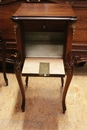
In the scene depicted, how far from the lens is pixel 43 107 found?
1.14 meters

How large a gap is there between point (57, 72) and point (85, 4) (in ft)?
2.08

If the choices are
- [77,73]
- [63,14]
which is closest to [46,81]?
[77,73]

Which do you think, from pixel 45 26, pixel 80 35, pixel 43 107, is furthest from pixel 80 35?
pixel 43 107

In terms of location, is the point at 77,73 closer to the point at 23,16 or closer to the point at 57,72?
the point at 57,72

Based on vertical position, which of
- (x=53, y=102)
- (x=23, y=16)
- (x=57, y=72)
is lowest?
(x=53, y=102)

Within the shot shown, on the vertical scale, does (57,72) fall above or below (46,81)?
above

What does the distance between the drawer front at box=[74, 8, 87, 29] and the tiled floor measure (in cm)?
57

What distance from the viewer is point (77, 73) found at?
Result: 1549 millimetres

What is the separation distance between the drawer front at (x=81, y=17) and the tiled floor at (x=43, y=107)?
573 millimetres

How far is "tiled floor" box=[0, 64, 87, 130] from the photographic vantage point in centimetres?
100

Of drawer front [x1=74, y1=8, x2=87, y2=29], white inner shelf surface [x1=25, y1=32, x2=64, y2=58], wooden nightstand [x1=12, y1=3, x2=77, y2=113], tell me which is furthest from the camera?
drawer front [x1=74, y1=8, x2=87, y2=29]

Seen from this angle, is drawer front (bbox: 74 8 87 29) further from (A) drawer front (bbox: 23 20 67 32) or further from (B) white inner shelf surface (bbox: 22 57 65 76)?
(B) white inner shelf surface (bbox: 22 57 65 76)

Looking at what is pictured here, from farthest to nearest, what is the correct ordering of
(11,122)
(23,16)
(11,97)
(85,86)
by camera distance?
(85,86) → (11,97) → (11,122) → (23,16)

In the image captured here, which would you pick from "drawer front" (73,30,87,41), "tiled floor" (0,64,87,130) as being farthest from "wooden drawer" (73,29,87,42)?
"tiled floor" (0,64,87,130)
